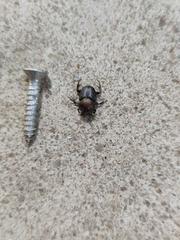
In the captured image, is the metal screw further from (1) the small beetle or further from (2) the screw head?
(1) the small beetle

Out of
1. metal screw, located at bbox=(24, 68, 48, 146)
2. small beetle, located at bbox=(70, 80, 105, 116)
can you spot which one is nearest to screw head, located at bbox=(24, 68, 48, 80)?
metal screw, located at bbox=(24, 68, 48, 146)

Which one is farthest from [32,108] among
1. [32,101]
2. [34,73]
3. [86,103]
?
[86,103]

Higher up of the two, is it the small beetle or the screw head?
the screw head

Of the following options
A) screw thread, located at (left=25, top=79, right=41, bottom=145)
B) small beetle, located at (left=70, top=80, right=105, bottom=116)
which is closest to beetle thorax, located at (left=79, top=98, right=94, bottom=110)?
small beetle, located at (left=70, top=80, right=105, bottom=116)

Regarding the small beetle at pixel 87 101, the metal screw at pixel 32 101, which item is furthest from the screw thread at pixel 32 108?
the small beetle at pixel 87 101

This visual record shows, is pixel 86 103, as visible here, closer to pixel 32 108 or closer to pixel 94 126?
Answer: pixel 94 126

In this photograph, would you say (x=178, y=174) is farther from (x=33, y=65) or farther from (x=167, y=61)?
(x=33, y=65)
